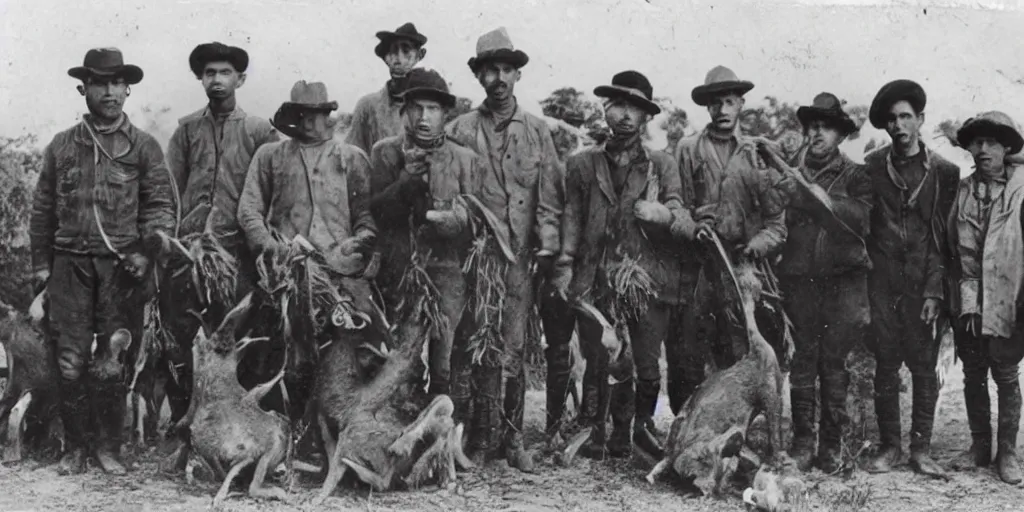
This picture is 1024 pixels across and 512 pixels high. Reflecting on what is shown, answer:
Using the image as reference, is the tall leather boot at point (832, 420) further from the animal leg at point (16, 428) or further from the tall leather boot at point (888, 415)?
the animal leg at point (16, 428)

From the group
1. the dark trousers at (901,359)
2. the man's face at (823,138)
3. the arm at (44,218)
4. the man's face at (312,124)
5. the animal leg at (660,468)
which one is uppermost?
the man's face at (823,138)

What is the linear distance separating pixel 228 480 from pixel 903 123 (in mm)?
4646

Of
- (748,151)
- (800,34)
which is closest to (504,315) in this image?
(748,151)

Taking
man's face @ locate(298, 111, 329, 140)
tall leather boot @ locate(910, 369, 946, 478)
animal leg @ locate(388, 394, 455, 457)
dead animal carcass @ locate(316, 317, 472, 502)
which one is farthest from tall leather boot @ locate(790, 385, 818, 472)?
man's face @ locate(298, 111, 329, 140)

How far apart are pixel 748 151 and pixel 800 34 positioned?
1.49 m

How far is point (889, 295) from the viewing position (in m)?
7.41

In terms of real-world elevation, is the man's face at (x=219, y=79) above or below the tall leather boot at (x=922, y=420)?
above

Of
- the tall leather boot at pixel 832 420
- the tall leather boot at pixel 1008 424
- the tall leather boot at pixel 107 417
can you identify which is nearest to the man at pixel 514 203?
the tall leather boot at pixel 832 420

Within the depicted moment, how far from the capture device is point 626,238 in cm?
718

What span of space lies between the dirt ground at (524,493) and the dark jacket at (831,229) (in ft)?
4.29

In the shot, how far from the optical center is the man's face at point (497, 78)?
7285mm

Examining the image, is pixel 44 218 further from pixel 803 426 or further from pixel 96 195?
pixel 803 426

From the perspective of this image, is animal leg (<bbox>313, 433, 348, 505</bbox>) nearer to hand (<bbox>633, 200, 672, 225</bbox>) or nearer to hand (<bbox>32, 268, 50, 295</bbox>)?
hand (<bbox>32, 268, 50, 295</bbox>)

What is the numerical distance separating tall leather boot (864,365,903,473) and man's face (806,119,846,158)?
143 centimetres
